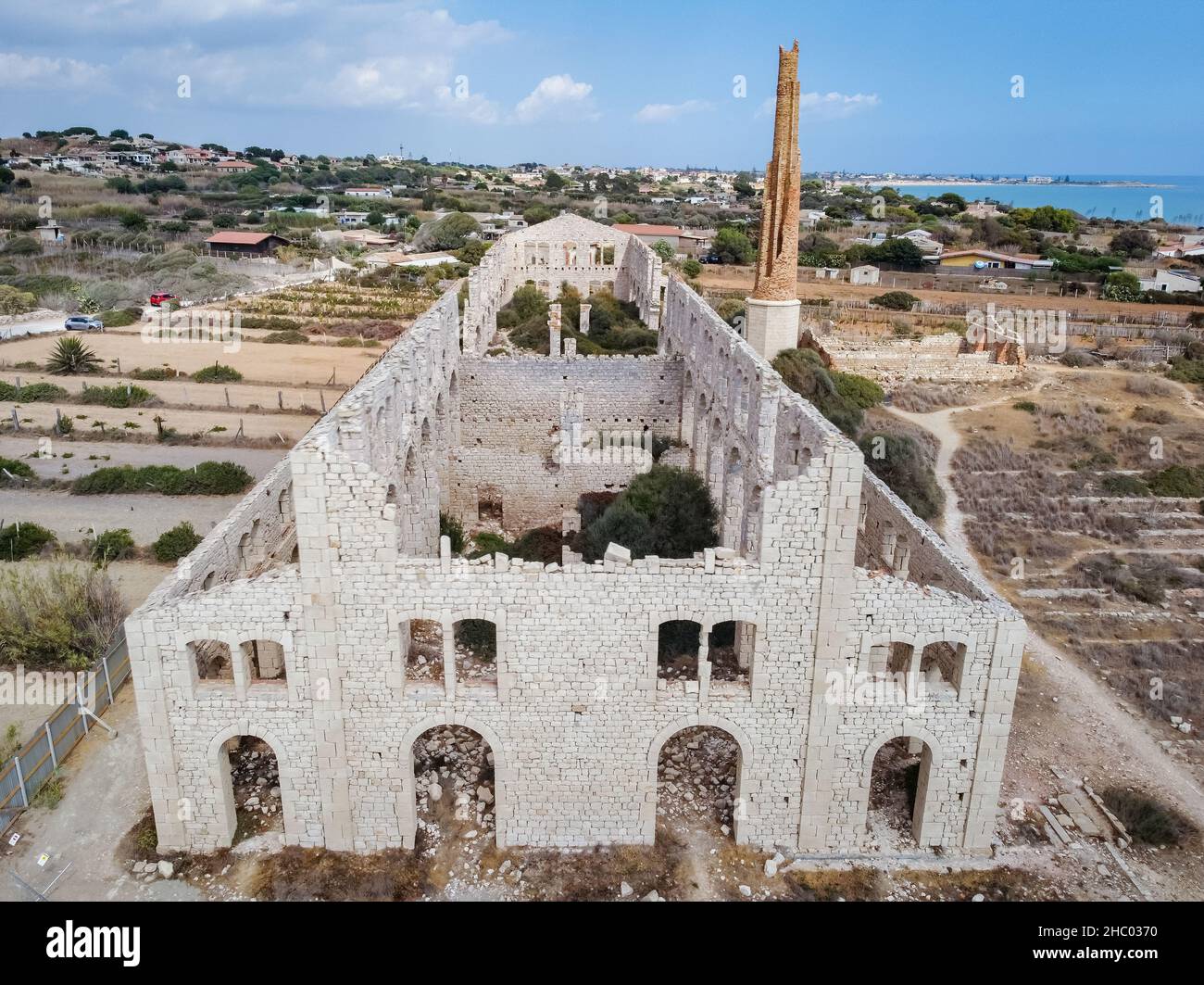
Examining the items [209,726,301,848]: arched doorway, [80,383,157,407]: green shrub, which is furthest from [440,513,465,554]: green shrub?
[80,383,157,407]: green shrub

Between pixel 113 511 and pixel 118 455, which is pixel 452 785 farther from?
pixel 118 455

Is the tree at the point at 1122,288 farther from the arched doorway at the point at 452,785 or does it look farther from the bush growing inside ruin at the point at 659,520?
the arched doorway at the point at 452,785

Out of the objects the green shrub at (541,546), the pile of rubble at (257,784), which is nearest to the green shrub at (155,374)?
the green shrub at (541,546)

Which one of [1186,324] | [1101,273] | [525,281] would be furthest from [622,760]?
[1101,273]

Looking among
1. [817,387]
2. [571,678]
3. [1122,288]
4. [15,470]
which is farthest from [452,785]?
[1122,288]

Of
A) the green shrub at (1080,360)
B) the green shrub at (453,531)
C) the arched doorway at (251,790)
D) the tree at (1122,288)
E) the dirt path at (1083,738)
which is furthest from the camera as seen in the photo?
the tree at (1122,288)

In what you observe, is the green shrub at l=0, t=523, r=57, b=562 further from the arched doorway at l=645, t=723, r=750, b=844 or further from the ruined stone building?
the arched doorway at l=645, t=723, r=750, b=844
